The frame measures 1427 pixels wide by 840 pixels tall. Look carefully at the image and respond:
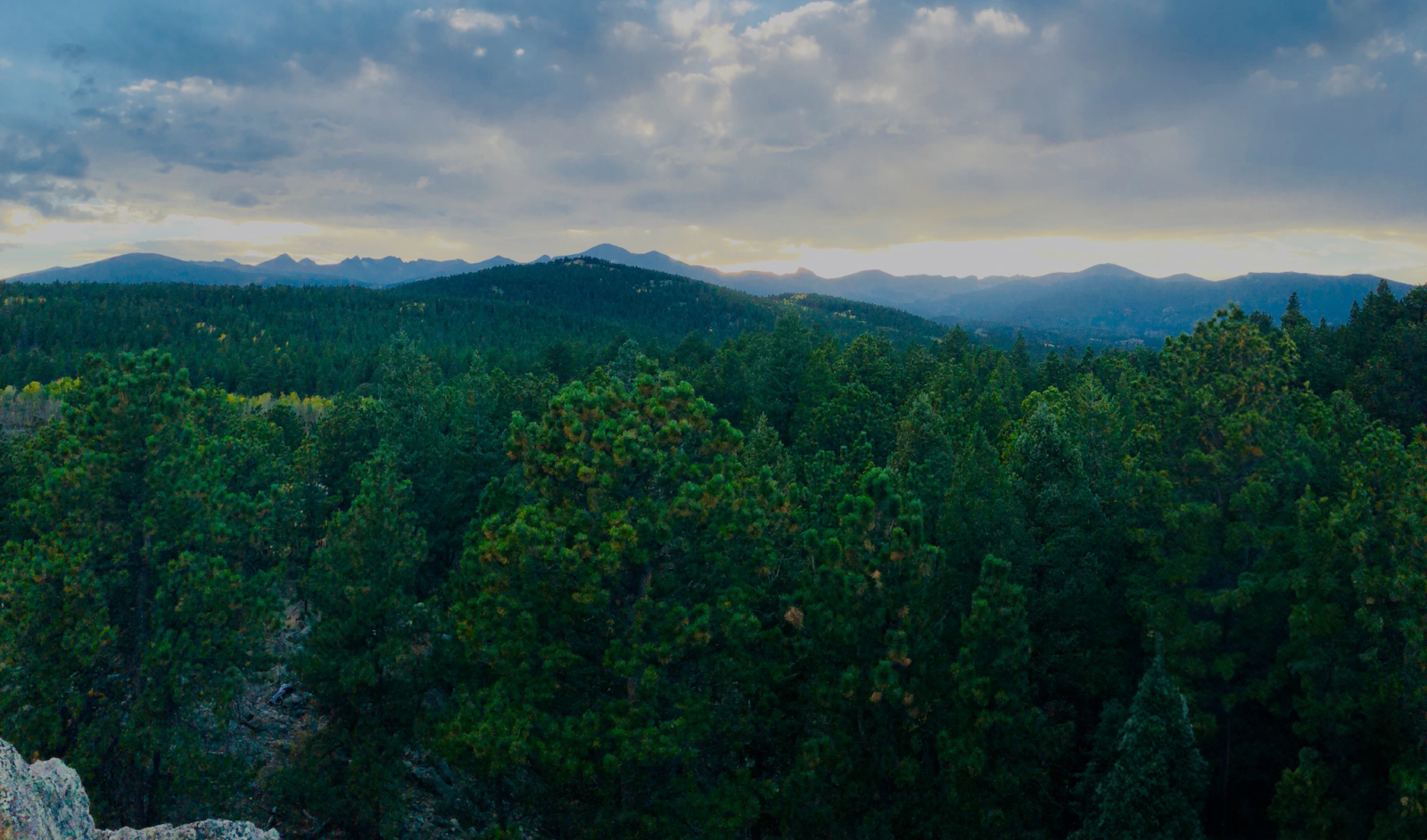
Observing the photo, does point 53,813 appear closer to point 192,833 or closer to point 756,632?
point 192,833

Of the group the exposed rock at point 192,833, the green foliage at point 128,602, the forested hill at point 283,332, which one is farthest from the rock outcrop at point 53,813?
the forested hill at point 283,332

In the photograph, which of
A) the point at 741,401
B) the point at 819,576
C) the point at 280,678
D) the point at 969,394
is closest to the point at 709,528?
the point at 819,576

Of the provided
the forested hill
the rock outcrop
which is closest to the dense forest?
the rock outcrop

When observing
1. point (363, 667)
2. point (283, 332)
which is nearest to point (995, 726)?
point (363, 667)

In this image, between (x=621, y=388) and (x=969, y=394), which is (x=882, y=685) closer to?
(x=621, y=388)

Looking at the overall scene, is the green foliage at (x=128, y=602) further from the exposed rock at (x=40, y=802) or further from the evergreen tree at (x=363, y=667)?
the exposed rock at (x=40, y=802)

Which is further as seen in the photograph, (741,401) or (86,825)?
(741,401)
